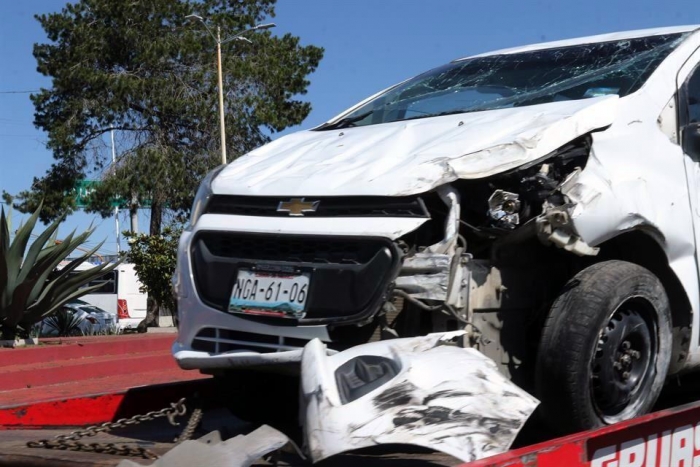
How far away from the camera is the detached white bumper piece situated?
297 centimetres

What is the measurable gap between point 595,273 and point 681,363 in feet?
2.62

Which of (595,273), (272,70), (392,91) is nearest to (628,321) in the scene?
(595,273)

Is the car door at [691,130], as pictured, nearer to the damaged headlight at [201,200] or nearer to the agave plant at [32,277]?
the damaged headlight at [201,200]

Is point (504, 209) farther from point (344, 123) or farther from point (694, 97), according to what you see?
point (344, 123)

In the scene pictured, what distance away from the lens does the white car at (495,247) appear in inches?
136

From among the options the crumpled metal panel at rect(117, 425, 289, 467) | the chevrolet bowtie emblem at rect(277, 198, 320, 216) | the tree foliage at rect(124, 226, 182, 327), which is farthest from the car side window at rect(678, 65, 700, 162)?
the tree foliage at rect(124, 226, 182, 327)

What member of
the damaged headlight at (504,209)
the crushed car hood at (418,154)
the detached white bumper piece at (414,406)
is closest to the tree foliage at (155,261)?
the crushed car hood at (418,154)

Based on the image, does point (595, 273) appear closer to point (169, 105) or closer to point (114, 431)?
point (114, 431)

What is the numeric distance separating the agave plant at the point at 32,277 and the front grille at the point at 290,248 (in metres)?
7.43

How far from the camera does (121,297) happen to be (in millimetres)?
37344

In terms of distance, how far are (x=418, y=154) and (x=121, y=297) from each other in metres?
35.0

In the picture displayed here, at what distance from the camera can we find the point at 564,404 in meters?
3.45

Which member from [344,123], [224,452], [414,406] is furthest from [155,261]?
[414,406]

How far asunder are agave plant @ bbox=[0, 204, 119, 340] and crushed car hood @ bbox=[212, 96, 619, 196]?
7333 mm
